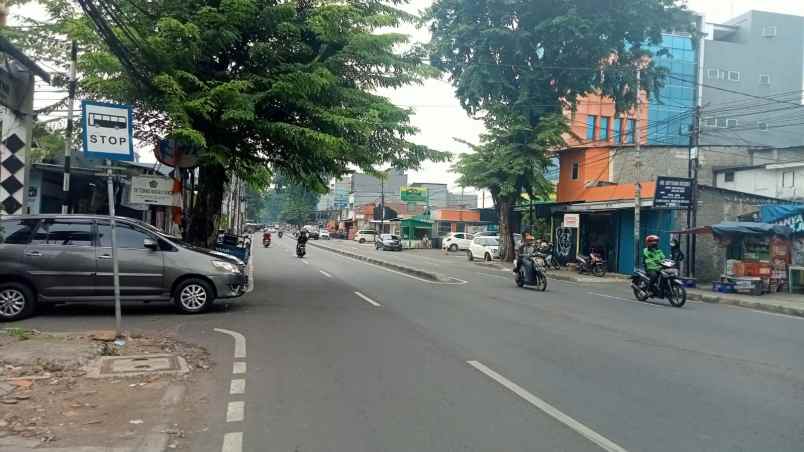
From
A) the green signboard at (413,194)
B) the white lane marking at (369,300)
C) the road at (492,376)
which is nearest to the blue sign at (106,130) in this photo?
the road at (492,376)

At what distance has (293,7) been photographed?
1273 cm

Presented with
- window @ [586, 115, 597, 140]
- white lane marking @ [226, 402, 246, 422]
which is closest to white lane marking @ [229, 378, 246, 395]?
white lane marking @ [226, 402, 246, 422]

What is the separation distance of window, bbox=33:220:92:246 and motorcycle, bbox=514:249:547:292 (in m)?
11.8

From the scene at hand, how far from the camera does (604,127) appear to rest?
160 ft

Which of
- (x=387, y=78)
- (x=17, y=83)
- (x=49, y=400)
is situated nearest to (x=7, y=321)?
(x=17, y=83)

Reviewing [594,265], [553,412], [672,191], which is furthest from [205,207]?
[594,265]

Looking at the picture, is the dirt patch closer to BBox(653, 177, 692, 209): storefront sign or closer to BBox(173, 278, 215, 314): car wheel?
BBox(173, 278, 215, 314): car wheel

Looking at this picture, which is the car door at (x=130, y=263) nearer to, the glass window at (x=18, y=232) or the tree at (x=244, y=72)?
the glass window at (x=18, y=232)

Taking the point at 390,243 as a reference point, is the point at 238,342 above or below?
below

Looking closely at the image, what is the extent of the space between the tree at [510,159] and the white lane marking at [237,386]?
24508 mm

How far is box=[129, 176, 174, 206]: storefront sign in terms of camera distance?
13.6 m

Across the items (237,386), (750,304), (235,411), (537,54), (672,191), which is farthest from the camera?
(537,54)

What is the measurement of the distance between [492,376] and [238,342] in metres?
3.77

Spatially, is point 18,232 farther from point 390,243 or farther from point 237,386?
point 390,243
